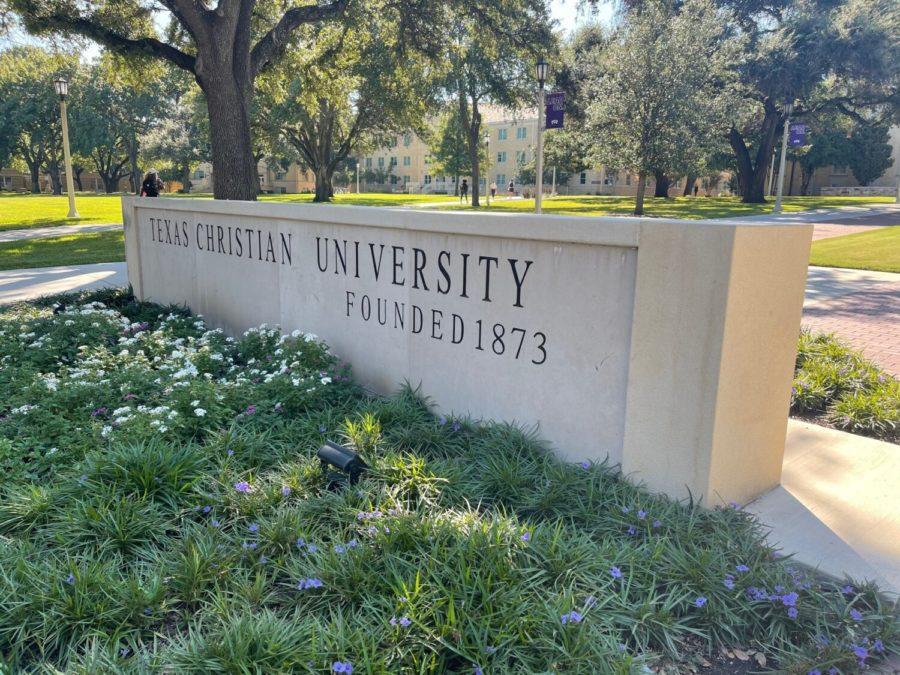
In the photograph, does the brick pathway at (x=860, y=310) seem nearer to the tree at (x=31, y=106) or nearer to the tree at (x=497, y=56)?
the tree at (x=497, y=56)

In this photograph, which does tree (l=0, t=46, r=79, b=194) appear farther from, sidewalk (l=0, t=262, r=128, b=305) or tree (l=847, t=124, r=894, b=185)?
tree (l=847, t=124, r=894, b=185)

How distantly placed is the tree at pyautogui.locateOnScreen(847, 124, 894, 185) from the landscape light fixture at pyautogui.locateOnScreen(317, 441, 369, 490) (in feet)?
198

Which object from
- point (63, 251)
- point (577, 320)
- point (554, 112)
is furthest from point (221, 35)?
point (577, 320)

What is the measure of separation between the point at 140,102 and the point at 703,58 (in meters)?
41.6

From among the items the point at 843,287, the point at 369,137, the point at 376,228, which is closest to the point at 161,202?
the point at 376,228

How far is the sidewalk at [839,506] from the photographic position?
109 inches

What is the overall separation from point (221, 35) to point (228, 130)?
1.46 metres

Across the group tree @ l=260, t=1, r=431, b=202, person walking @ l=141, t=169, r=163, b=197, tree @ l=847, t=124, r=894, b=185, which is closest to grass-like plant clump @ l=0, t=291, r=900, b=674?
person walking @ l=141, t=169, r=163, b=197

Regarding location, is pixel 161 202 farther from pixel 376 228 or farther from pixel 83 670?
pixel 83 670

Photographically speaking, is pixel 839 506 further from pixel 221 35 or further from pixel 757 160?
pixel 757 160

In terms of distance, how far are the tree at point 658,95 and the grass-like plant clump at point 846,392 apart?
19.1 m

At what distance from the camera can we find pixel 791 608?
237cm

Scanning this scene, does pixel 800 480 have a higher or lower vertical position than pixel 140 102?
lower

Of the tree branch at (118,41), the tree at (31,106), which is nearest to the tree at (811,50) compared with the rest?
the tree branch at (118,41)
